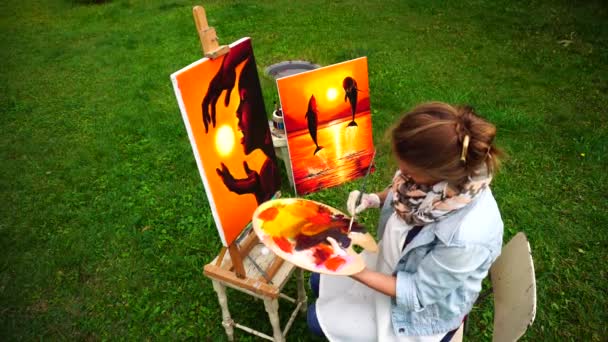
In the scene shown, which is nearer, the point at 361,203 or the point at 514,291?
the point at 514,291

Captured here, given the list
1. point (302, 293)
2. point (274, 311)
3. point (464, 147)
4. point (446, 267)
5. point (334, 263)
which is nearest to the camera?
point (464, 147)

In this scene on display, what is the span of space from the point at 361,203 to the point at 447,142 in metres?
0.67

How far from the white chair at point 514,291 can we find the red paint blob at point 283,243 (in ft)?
2.50

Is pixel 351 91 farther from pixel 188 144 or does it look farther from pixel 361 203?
pixel 188 144

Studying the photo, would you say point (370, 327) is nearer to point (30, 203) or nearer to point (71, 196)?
point (71, 196)

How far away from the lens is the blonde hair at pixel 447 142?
1146 millimetres

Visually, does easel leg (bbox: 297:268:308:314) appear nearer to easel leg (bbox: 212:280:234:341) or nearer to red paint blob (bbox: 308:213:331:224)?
easel leg (bbox: 212:280:234:341)

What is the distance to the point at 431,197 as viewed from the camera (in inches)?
51.3

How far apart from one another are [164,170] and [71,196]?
0.79 metres

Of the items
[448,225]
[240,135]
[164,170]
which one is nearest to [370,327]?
[448,225]

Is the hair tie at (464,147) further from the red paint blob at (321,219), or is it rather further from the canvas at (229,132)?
the canvas at (229,132)

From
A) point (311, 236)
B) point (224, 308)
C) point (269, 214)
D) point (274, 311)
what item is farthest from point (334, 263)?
point (224, 308)

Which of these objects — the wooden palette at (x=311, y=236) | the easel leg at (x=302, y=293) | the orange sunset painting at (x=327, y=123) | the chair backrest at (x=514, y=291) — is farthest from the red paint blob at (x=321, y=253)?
the orange sunset painting at (x=327, y=123)

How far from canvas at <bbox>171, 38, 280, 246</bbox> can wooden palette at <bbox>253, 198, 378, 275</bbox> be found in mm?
150
